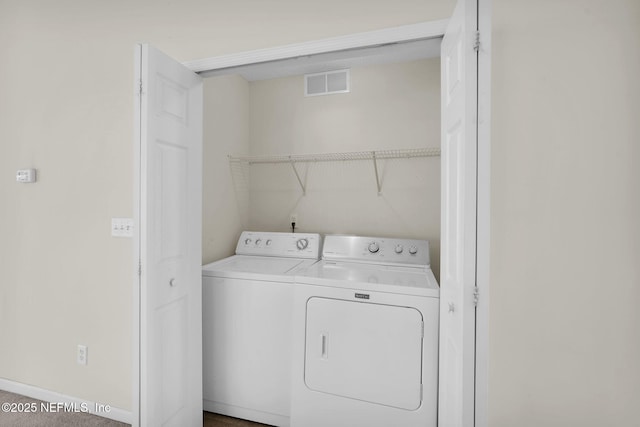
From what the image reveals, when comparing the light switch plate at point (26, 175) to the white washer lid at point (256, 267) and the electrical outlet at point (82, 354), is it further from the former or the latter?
the white washer lid at point (256, 267)

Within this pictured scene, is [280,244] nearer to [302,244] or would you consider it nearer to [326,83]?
[302,244]

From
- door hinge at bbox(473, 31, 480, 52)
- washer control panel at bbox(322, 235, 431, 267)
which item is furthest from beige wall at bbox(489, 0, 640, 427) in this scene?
washer control panel at bbox(322, 235, 431, 267)

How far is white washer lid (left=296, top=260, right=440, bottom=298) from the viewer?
5.28 feet

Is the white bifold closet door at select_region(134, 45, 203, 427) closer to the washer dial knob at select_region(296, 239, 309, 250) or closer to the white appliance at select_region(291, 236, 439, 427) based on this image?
the white appliance at select_region(291, 236, 439, 427)

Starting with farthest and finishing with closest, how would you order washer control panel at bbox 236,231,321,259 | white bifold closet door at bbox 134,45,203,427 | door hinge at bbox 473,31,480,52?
1. washer control panel at bbox 236,231,321,259
2. white bifold closet door at bbox 134,45,203,427
3. door hinge at bbox 473,31,480,52

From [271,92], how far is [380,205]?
144 centimetres

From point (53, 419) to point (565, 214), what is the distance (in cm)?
288

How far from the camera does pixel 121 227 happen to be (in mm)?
1840

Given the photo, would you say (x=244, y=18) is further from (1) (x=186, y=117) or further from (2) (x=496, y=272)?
(2) (x=496, y=272)

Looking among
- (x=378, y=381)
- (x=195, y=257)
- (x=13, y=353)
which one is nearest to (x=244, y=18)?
(x=195, y=257)

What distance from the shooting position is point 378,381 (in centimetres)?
162

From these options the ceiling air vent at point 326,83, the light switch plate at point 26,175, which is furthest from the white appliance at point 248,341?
the ceiling air vent at point 326,83

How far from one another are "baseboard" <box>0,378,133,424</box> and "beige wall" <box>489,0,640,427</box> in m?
2.00

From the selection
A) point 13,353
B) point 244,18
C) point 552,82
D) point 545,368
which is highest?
point 244,18
